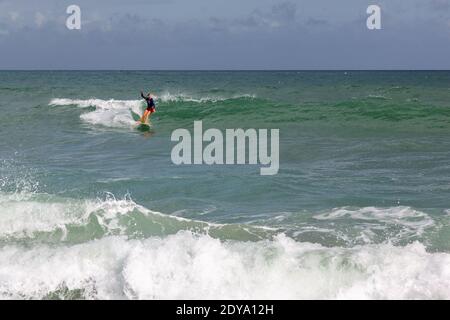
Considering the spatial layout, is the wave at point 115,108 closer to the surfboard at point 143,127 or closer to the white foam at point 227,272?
the surfboard at point 143,127

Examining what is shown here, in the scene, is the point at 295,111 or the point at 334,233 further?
the point at 295,111

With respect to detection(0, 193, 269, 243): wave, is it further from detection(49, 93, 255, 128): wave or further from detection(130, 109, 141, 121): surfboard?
detection(130, 109, 141, 121): surfboard

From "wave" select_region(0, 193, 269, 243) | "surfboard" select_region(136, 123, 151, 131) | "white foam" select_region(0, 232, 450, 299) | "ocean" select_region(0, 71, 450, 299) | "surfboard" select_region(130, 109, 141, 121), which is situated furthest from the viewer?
"surfboard" select_region(130, 109, 141, 121)

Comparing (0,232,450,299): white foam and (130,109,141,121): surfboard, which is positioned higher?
(130,109,141,121): surfboard

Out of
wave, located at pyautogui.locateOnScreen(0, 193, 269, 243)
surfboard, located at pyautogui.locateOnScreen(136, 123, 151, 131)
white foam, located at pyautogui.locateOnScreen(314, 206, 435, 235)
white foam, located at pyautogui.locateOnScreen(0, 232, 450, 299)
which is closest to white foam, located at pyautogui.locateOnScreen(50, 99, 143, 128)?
surfboard, located at pyautogui.locateOnScreen(136, 123, 151, 131)

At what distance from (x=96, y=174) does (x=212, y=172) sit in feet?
8.83

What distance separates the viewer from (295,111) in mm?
28469

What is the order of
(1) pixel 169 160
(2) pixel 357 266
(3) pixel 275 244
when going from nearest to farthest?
1. (2) pixel 357 266
2. (3) pixel 275 244
3. (1) pixel 169 160

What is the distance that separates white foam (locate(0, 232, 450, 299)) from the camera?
7.33m

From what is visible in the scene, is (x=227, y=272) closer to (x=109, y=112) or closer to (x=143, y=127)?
(x=143, y=127)

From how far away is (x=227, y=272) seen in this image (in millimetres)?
7664

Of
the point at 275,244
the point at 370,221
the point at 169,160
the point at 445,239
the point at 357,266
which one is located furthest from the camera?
the point at 169,160
